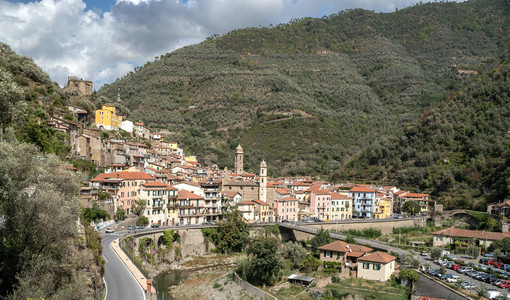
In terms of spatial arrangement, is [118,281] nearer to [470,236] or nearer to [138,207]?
[138,207]

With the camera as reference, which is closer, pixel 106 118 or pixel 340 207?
pixel 340 207

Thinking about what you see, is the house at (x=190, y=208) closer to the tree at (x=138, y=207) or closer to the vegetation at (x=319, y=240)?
the tree at (x=138, y=207)

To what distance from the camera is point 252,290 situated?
36031mm

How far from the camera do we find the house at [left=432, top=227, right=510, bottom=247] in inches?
2002

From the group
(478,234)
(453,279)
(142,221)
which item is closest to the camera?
(453,279)

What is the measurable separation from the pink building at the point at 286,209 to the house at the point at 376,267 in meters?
27.8

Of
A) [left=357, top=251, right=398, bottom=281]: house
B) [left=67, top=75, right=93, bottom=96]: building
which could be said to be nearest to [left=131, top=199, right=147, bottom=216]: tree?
[left=357, top=251, right=398, bottom=281]: house

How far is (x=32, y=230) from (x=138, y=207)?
108 ft

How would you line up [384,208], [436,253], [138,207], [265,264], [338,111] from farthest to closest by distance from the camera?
[338,111]
[384,208]
[138,207]
[436,253]
[265,264]

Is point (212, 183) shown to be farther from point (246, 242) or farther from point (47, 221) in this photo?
point (47, 221)

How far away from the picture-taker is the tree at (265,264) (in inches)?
1495

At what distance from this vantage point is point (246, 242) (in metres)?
53.2

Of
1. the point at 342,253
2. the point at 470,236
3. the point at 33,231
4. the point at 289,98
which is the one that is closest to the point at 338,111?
the point at 289,98

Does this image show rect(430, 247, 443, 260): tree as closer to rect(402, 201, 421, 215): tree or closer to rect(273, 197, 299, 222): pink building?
rect(273, 197, 299, 222): pink building
